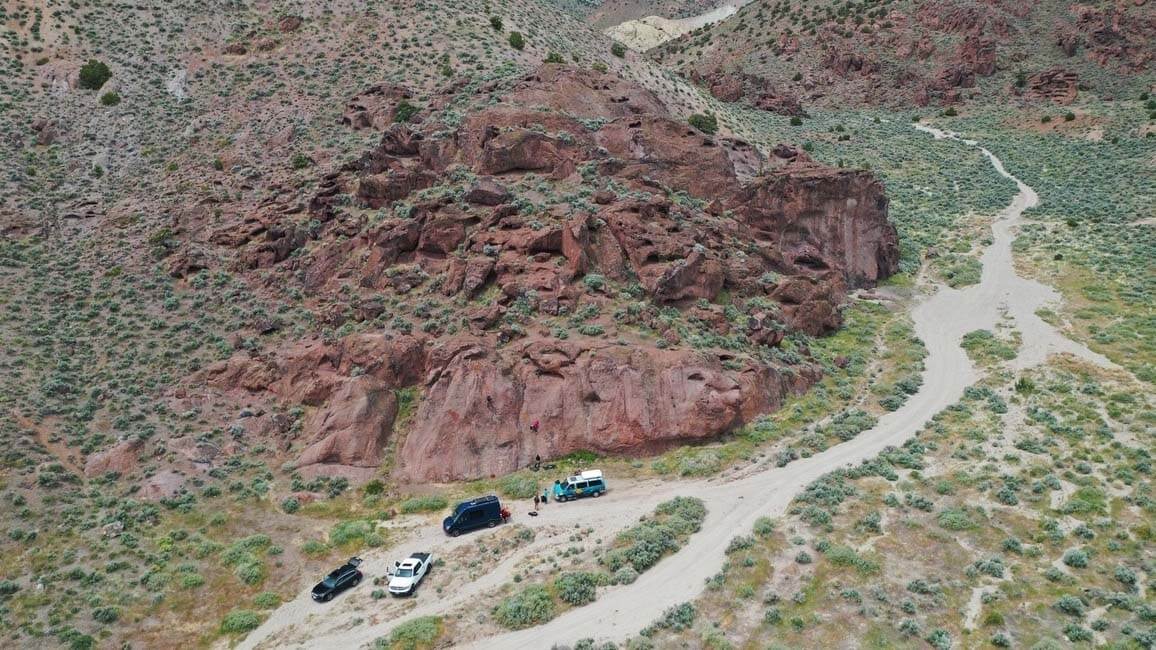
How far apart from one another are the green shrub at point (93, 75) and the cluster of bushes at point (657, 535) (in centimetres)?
5942

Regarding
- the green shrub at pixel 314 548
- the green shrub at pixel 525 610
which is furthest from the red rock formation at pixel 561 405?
the green shrub at pixel 525 610

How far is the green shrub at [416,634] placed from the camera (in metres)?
19.0

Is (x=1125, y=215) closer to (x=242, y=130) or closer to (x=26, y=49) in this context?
(x=242, y=130)

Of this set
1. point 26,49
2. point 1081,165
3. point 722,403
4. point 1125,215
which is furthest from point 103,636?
point 1081,165

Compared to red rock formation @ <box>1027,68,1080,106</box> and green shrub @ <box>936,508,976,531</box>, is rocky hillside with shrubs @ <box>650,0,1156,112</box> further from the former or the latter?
green shrub @ <box>936,508,976,531</box>

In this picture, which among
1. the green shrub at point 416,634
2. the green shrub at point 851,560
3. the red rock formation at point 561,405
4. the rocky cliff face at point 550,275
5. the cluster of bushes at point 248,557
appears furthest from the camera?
the rocky cliff face at point 550,275

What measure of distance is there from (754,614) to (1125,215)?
197ft

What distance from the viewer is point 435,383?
2962 cm

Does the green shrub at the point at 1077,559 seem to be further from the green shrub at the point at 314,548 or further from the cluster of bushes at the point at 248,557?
the cluster of bushes at the point at 248,557

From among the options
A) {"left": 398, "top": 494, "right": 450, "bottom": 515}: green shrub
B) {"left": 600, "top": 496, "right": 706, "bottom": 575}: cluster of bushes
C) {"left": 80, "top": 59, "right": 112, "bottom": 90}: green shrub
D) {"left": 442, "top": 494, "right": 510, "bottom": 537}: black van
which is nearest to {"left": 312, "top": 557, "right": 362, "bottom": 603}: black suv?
{"left": 398, "top": 494, "right": 450, "bottom": 515}: green shrub

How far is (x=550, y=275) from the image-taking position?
33719 millimetres

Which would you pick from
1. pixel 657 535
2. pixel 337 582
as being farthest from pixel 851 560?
pixel 337 582

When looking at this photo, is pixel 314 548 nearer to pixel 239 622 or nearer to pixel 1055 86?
pixel 239 622

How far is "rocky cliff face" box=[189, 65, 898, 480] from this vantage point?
2864 centimetres
